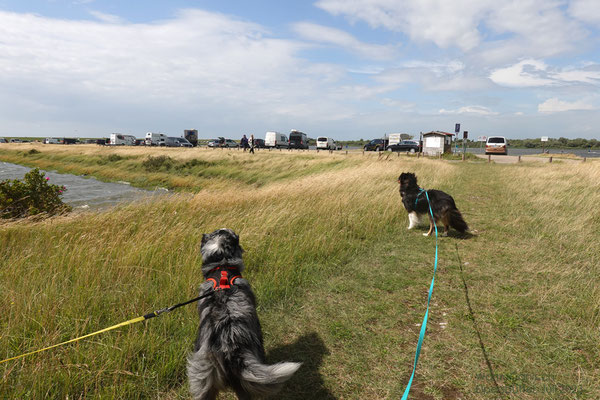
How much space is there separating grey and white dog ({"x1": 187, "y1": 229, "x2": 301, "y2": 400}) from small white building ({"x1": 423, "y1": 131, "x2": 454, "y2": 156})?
38.7 metres

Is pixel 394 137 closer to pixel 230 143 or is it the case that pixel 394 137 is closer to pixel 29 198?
pixel 230 143

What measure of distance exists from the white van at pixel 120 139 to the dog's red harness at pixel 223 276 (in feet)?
228

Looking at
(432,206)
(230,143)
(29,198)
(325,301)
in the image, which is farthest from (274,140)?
(325,301)

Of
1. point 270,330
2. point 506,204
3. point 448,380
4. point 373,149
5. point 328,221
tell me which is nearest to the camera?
point 448,380

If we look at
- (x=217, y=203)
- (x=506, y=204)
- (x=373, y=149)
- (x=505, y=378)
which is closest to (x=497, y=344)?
(x=505, y=378)

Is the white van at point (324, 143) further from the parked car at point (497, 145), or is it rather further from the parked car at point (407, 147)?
the parked car at point (497, 145)

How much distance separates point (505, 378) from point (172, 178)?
76.0 feet

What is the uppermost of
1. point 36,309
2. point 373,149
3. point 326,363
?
point 373,149

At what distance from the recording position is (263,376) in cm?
217

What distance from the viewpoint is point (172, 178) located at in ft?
75.7

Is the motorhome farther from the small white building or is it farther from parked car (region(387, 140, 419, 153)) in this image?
the small white building

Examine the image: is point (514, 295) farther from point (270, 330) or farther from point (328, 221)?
point (328, 221)

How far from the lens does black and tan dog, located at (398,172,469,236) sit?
7.20 meters

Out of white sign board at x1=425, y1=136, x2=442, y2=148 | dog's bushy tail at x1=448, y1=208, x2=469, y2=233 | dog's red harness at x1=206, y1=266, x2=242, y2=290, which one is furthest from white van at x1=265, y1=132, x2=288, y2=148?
dog's red harness at x1=206, y1=266, x2=242, y2=290
